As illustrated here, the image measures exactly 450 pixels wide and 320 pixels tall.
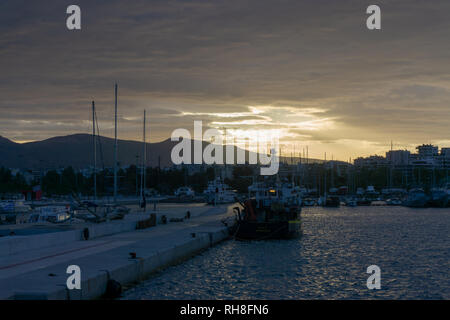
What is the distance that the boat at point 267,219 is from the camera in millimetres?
39719

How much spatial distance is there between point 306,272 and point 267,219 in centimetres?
1402

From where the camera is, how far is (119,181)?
575 feet

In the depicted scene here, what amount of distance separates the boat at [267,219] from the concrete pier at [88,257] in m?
4.76

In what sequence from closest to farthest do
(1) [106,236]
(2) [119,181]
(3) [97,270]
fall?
1. (3) [97,270]
2. (1) [106,236]
3. (2) [119,181]

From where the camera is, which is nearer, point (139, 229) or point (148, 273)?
point (148, 273)

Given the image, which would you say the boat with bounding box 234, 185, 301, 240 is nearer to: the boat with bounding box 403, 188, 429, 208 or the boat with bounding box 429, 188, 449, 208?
the boat with bounding box 403, 188, 429, 208

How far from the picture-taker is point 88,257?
2186 centimetres

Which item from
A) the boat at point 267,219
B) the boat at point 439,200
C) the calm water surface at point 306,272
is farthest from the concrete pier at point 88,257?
the boat at point 439,200

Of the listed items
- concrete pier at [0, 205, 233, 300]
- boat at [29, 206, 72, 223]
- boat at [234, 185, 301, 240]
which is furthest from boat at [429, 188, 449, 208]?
concrete pier at [0, 205, 233, 300]

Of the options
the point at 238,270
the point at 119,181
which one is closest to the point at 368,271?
the point at 238,270
